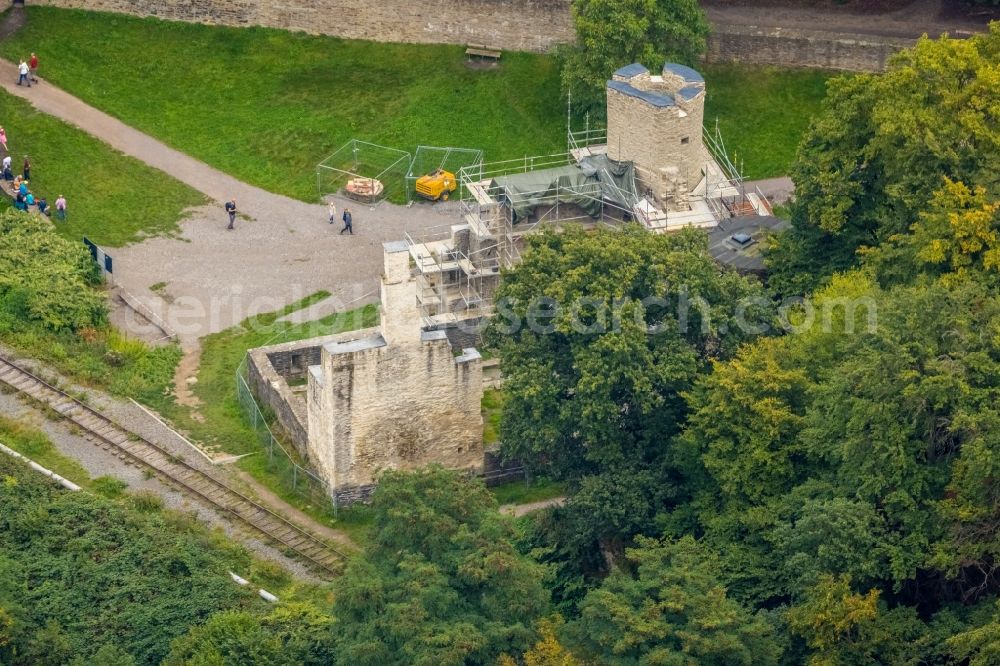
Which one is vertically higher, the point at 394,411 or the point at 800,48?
the point at 800,48

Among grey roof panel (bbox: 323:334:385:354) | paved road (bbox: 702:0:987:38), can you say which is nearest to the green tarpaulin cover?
grey roof panel (bbox: 323:334:385:354)

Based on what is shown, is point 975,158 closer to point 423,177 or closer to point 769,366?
point 769,366

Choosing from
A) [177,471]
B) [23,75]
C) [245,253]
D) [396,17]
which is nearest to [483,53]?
[396,17]

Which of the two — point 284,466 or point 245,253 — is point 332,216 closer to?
point 245,253

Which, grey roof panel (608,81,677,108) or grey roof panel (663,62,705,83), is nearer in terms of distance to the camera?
grey roof panel (608,81,677,108)

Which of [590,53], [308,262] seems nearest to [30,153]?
[308,262]

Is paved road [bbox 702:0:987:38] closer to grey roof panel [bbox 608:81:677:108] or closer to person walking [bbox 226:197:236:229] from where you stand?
grey roof panel [bbox 608:81:677:108]

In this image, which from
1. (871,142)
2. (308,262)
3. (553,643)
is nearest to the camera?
(553,643)
